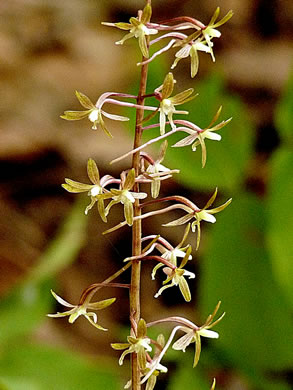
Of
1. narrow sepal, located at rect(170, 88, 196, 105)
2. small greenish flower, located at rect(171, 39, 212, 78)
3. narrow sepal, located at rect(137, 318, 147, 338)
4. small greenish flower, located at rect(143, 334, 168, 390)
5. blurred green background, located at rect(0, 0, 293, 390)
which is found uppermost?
small greenish flower, located at rect(171, 39, 212, 78)

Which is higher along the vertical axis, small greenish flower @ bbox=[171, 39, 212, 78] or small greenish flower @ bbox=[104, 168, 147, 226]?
small greenish flower @ bbox=[171, 39, 212, 78]

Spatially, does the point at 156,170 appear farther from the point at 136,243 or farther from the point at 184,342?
the point at 184,342

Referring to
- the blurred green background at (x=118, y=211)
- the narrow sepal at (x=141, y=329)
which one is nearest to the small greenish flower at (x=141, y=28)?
the narrow sepal at (x=141, y=329)

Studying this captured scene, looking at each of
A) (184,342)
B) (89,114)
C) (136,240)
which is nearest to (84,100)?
(89,114)

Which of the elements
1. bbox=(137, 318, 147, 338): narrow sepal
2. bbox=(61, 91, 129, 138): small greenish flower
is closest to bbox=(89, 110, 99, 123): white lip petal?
bbox=(61, 91, 129, 138): small greenish flower

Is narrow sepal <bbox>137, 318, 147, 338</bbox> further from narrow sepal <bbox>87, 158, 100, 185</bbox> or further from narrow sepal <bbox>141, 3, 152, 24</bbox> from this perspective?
narrow sepal <bbox>141, 3, 152, 24</bbox>

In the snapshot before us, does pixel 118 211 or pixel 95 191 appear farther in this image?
pixel 118 211

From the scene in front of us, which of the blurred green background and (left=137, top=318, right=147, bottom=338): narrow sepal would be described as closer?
(left=137, top=318, right=147, bottom=338): narrow sepal

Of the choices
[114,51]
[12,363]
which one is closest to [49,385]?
[12,363]

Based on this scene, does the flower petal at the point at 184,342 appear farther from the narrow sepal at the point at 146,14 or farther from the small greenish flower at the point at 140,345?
the narrow sepal at the point at 146,14
